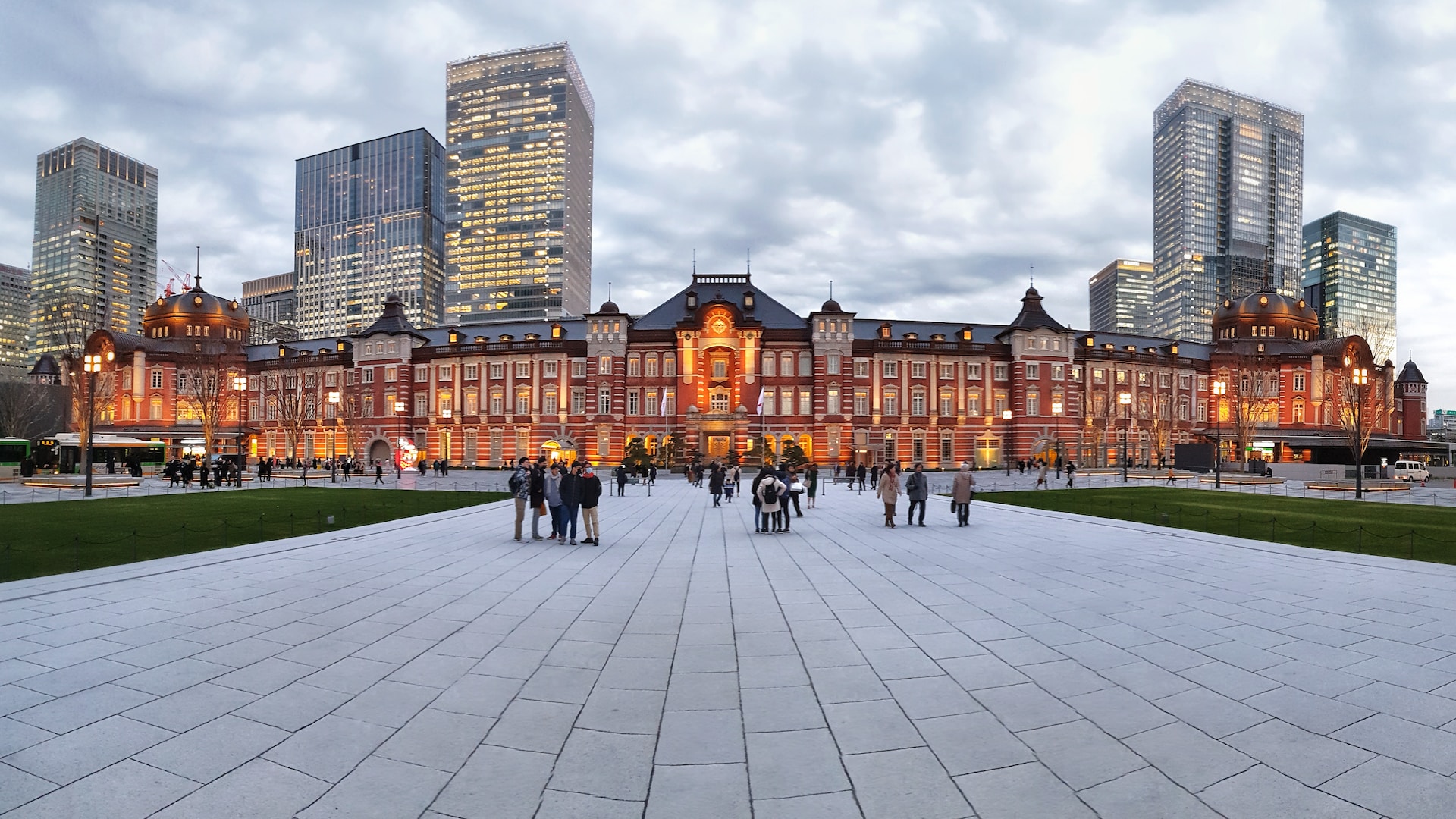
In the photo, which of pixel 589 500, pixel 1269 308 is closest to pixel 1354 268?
pixel 1269 308

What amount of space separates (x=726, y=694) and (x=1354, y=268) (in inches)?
9939

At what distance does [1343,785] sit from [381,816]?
21.5ft

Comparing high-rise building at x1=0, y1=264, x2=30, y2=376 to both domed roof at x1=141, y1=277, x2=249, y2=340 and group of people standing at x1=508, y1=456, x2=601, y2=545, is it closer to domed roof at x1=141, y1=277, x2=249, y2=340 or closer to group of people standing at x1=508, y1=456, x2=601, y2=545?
domed roof at x1=141, y1=277, x2=249, y2=340

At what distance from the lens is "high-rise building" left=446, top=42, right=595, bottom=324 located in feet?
571

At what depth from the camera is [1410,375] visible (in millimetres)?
90938

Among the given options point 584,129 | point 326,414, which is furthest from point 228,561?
point 584,129

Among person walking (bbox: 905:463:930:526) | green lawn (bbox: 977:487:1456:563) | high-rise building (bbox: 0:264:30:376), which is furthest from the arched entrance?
high-rise building (bbox: 0:264:30:376)

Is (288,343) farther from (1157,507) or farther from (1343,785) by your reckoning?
(1343,785)

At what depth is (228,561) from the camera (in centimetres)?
1396

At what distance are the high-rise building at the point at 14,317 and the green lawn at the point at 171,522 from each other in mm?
212996

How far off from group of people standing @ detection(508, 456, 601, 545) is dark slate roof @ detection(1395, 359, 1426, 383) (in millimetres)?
115256

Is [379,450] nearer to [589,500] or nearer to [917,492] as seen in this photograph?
[589,500]

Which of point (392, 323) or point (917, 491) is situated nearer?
point (917, 491)

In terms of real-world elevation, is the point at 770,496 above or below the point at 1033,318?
below
